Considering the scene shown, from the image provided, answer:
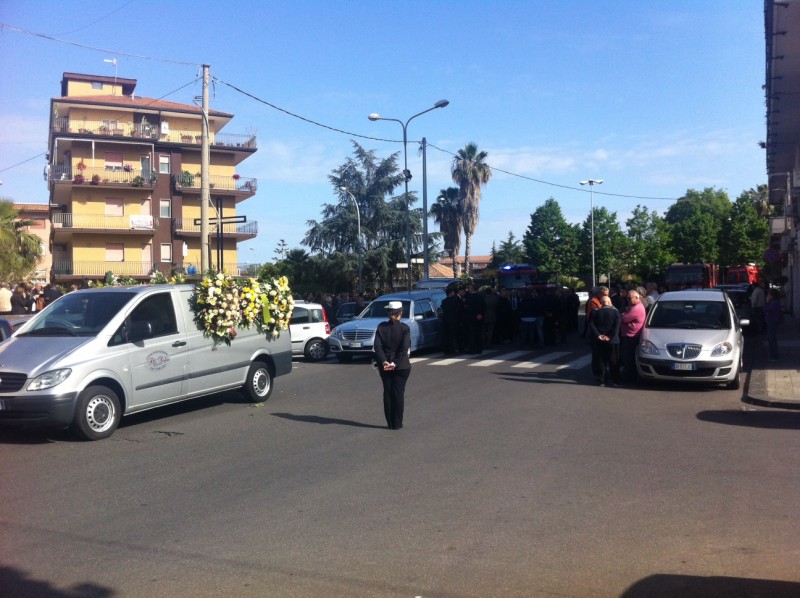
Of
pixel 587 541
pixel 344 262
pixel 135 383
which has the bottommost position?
pixel 587 541

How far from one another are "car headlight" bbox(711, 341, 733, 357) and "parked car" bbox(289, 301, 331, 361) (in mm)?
10490

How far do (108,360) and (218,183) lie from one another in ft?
144

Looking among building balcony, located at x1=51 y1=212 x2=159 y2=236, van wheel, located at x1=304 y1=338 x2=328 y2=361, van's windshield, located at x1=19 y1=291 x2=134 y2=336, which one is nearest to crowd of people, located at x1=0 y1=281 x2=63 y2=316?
van wheel, located at x1=304 y1=338 x2=328 y2=361

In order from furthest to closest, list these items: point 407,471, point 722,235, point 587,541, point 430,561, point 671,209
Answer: point 671,209 < point 722,235 < point 407,471 < point 587,541 < point 430,561

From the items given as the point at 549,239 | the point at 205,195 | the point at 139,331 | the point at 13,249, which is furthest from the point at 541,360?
the point at 549,239

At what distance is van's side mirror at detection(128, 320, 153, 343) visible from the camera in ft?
33.1

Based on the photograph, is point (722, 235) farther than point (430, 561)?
Yes

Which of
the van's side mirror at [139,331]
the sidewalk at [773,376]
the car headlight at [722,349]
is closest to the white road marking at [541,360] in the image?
the sidewalk at [773,376]

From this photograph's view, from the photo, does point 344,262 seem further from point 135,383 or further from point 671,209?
point 671,209

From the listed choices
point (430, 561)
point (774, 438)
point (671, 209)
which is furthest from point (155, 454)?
point (671, 209)

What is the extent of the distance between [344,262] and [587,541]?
49.6 meters

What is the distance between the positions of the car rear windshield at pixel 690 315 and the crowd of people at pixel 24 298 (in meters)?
13.7

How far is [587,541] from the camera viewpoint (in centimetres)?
561

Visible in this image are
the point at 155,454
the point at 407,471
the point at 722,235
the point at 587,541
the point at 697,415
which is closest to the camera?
the point at 587,541
